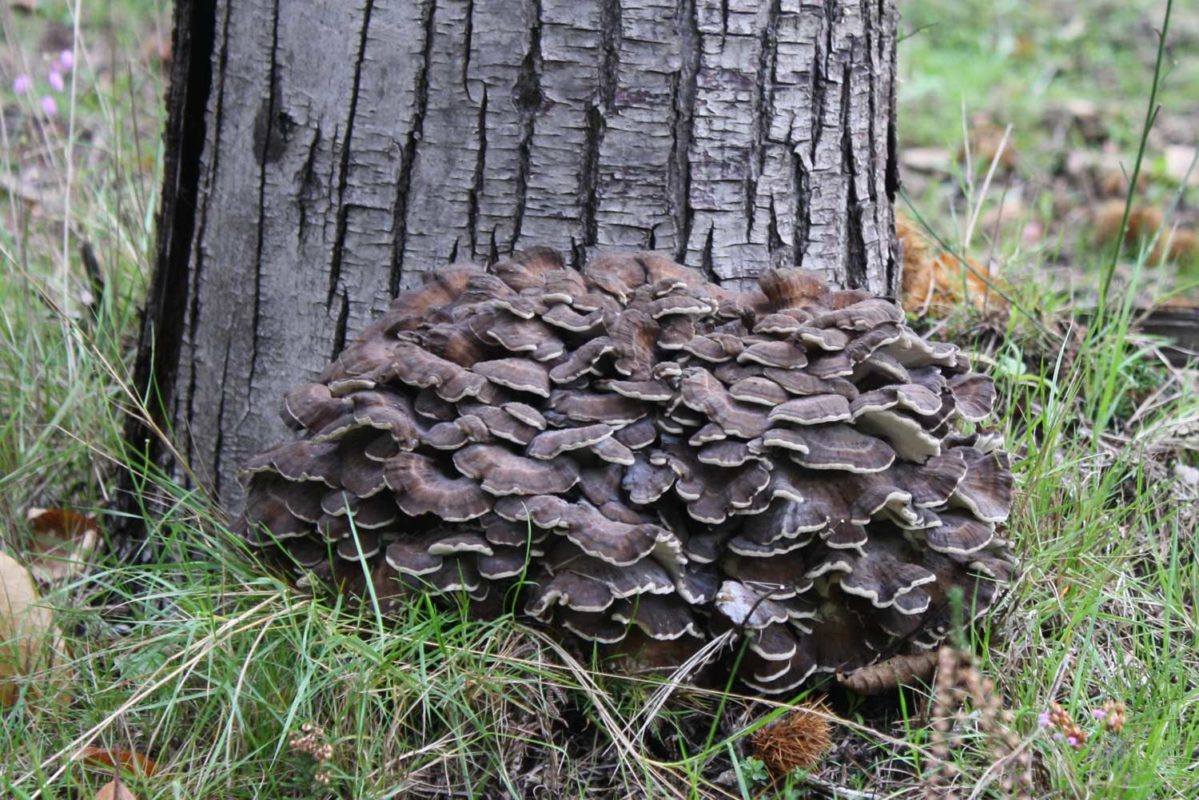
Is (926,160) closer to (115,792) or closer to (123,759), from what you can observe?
(123,759)

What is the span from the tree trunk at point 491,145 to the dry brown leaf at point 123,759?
0.99 metres

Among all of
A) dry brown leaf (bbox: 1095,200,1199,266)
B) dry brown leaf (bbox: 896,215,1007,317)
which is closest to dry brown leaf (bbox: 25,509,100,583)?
dry brown leaf (bbox: 896,215,1007,317)

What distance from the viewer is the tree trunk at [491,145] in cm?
292

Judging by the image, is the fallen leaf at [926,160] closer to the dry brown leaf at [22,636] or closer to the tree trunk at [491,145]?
the tree trunk at [491,145]

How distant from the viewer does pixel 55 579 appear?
327 cm

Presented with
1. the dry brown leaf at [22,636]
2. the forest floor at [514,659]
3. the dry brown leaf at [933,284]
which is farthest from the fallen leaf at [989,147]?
the dry brown leaf at [22,636]

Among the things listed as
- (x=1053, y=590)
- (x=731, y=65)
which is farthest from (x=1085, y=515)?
(x=731, y=65)

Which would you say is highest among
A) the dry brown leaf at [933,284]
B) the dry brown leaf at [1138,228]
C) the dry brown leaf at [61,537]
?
the dry brown leaf at [1138,228]

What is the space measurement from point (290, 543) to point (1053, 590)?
6.60 feet

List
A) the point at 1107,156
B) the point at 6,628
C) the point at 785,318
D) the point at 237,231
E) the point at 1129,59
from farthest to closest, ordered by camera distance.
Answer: the point at 1129,59
the point at 1107,156
the point at 237,231
the point at 6,628
the point at 785,318

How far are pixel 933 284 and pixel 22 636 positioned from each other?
335 centimetres

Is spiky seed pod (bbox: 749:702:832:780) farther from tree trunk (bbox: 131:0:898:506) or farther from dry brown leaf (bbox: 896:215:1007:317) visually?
dry brown leaf (bbox: 896:215:1007:317)

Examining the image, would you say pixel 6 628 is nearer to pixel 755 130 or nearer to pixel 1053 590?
pixel 755 130

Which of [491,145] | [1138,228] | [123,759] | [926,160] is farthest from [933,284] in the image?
[123,759]
